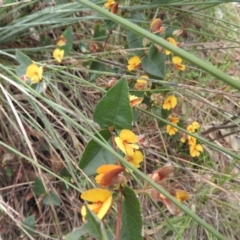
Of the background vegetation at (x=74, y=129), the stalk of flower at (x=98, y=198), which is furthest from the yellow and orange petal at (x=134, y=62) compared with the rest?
the stalk of flower at (x=98, y=198)

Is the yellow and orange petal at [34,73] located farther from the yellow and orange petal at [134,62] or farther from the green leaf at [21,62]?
the yellow and orange petal at [134,62]

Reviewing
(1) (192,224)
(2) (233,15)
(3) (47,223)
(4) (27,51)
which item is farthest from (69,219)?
(2) (233,15)

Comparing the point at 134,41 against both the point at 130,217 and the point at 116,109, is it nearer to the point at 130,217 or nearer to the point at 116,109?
the point at 116,109

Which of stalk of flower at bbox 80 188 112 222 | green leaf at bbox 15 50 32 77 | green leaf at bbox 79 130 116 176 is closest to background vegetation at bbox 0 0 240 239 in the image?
green leaf at bbox 15 50 32 77

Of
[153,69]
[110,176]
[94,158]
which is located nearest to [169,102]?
[153,69]

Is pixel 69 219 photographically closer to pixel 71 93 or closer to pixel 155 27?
pixel 71 93
